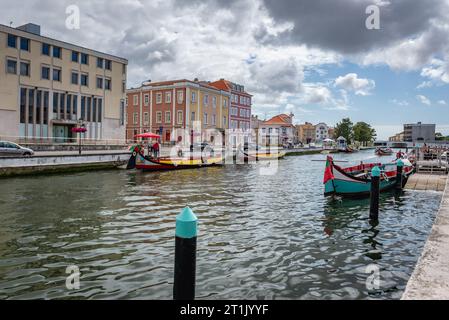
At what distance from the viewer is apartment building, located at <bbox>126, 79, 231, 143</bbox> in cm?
6244

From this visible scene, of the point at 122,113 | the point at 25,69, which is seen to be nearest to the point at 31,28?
the point at 25,69

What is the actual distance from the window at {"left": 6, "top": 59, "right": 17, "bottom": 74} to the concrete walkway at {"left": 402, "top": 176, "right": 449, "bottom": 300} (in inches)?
1672

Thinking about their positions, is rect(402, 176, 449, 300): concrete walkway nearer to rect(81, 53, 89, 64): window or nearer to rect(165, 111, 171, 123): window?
rect(81, 53, 89, 64): window

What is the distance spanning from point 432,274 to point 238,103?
7451 centimetres

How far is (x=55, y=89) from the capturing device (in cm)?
4284

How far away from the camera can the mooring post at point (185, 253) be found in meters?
4.33

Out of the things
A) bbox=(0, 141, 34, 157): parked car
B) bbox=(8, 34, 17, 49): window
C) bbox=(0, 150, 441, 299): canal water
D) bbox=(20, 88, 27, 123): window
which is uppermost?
bbox=(8, 34, 17, 49): window

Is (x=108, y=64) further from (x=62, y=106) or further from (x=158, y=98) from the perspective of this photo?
(x=158, y=98)

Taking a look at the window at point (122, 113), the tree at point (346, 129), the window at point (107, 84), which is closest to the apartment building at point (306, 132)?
the tree at point (346, 129)

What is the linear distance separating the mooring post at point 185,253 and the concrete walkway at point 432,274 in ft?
8.48

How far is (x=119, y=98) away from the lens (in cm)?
5128

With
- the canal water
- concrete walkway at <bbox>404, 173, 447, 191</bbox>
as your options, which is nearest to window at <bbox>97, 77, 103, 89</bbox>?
the canal water

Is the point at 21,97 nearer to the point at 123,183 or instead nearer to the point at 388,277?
the point at 123,183
